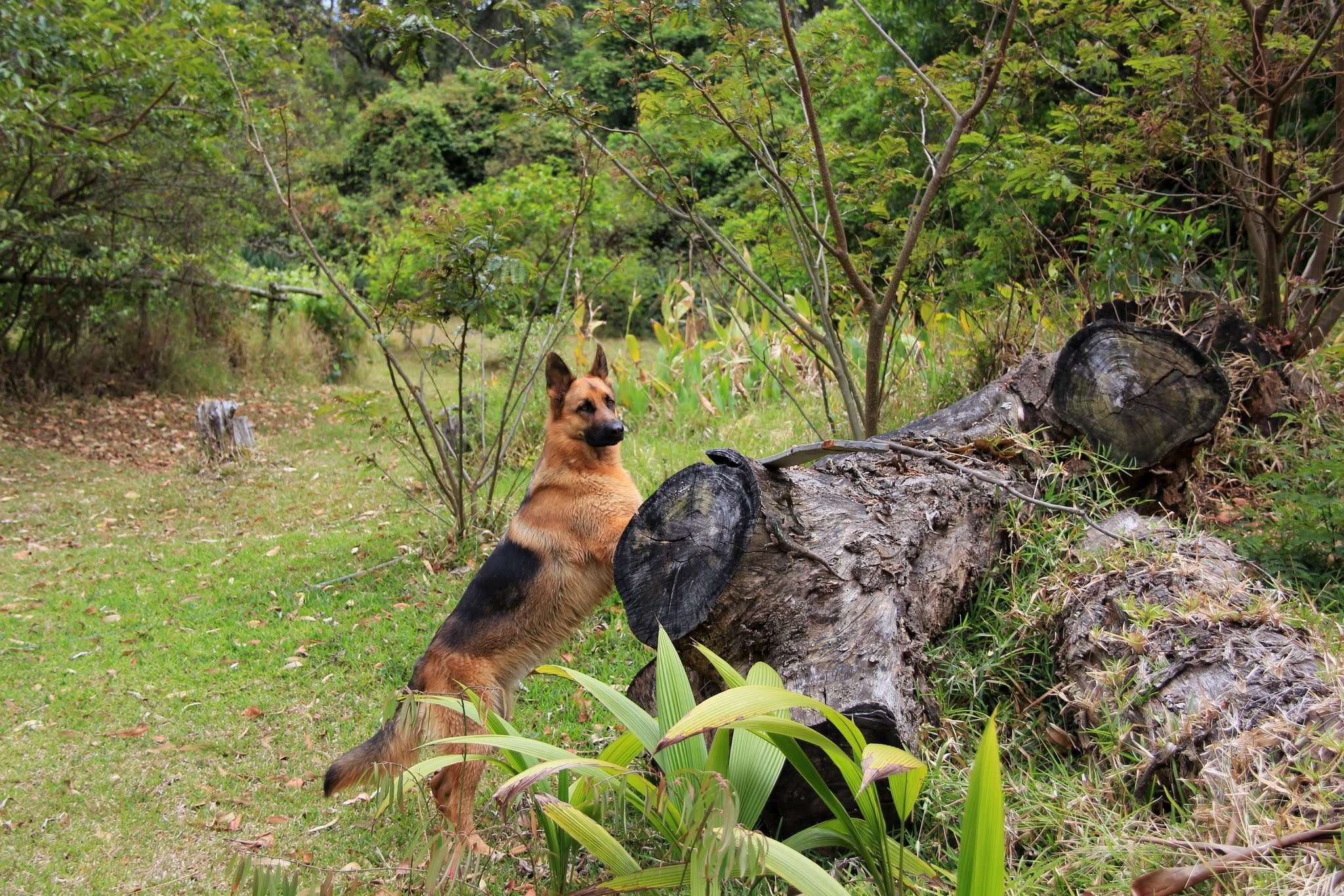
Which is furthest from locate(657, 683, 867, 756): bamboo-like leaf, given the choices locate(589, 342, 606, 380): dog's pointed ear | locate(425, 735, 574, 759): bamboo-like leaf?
locate(589, 342, 606, 380): dog's pointed ear

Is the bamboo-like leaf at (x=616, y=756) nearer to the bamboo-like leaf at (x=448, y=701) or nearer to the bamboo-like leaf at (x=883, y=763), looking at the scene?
the bamboo-like leaf at (x=448, y=701)

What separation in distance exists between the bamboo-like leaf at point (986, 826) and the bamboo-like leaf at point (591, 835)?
0.82 meters

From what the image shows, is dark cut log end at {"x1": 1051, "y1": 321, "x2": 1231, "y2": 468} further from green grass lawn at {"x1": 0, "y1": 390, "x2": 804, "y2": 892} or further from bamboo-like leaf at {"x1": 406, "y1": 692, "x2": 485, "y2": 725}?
bamboo-like leaf at {"x1": 406, "y1": 692, "x2": 485, "y2": 725}

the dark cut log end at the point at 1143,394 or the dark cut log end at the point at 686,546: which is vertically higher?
the dark cut log end at the point at 1143,394

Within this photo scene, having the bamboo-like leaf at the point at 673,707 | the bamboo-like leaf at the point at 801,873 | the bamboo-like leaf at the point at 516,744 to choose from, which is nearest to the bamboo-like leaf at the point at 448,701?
the bamboo-like leaf at the point at 516,744

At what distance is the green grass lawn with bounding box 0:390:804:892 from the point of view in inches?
146

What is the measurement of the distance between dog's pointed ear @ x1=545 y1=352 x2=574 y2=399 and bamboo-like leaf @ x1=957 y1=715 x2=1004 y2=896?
2.96 metres

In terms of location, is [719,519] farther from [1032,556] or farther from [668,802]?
[1032,556]

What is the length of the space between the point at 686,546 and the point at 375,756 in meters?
1.40

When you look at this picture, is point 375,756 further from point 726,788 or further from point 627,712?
point 726,788

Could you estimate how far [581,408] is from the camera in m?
4.48

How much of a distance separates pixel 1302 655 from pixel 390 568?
546 centimetres

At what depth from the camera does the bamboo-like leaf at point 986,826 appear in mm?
2025

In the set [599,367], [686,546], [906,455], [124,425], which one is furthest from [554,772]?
[124,425]
